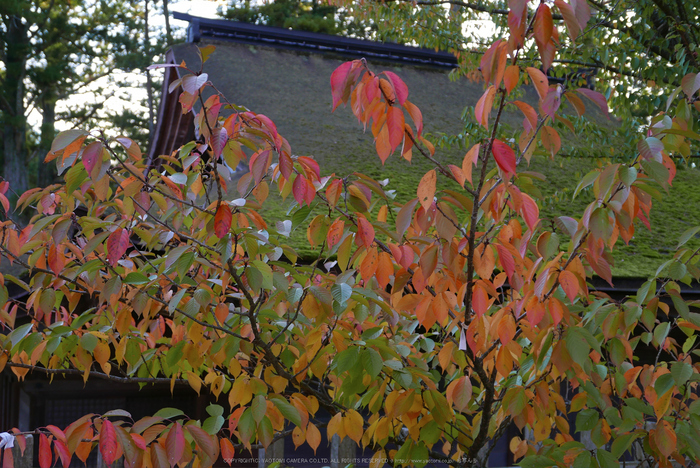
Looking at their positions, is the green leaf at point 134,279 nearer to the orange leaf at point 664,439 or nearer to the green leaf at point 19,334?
the green leaf at point 19,334

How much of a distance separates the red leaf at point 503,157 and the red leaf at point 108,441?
4.10 feet

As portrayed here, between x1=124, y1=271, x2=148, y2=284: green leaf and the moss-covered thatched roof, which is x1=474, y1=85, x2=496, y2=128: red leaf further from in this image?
the moss-covered thatched roof

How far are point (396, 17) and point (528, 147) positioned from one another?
4325 mm

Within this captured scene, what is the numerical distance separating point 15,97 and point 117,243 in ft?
55.9

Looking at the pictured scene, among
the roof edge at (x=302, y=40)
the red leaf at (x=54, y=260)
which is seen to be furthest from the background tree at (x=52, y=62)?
the red leaf at (x=54, y=260)

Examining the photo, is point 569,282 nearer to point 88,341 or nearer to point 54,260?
point 88,341

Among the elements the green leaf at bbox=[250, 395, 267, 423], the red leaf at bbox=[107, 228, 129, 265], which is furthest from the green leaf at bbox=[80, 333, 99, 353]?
the green leaf at bbox=[250, 395, 267, 423]

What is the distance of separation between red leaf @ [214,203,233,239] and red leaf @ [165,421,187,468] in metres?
0.59

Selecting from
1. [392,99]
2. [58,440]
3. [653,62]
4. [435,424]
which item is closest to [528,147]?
[392,99]

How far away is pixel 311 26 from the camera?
1797 centimetres

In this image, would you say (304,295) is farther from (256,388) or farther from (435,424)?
(435,424)

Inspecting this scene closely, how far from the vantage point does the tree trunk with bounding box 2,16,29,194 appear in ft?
49.7

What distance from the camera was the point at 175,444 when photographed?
5.33 feet

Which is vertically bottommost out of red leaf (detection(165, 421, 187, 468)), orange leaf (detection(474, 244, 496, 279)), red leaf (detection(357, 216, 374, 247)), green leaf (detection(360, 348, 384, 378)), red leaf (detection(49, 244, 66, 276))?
red leaf (detection(165, 421, 187, 468))
